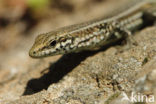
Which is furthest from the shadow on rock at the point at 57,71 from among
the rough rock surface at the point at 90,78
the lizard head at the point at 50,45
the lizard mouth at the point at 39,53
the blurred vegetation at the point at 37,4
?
the blurred vegetation at the point at 37,4

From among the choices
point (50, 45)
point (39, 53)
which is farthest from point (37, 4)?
point (39, 53)

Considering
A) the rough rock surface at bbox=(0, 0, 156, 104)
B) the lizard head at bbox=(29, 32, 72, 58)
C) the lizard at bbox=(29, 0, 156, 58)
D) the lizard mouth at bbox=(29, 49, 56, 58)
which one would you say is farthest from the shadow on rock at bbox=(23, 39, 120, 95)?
the lizard mouth at bbox=(29, 49, 56, 58)

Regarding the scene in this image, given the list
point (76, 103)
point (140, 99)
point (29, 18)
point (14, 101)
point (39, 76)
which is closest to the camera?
point (140, 99)

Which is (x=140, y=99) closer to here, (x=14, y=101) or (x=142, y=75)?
(x=142, y=75)

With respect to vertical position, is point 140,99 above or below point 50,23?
below

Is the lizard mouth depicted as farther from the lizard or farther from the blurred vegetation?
the blurred vegetation

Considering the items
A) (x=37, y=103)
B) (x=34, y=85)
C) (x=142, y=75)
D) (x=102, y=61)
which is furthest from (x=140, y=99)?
(x=34, y=85)

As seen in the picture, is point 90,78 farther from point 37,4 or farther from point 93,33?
point 37,4
